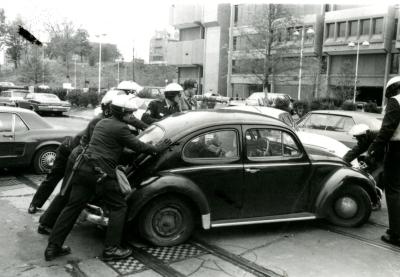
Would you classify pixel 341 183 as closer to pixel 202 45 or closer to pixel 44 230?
pixel 44 230

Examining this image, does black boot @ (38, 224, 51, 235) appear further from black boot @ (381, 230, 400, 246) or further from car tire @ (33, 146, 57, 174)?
black boot @ (381, 230, 400, 246)

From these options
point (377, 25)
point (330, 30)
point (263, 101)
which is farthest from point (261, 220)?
point (330, 30)

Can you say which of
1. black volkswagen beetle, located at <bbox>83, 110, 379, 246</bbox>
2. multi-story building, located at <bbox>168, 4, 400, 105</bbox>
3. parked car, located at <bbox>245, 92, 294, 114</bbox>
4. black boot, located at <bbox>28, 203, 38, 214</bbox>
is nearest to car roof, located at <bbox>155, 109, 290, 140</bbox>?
black volkswagen beetle, located at <bbox>83, 110, 379, 246</bbox>

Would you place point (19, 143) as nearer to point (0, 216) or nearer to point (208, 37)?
point (0, 216)

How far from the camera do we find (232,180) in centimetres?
541

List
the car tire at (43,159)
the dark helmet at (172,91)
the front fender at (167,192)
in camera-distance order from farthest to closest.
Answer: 1. the car tire at (43,159)
2. the dark helmet at (172,91)
3. the front fender at (167,192)

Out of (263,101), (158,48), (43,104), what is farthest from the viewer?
(158,48)

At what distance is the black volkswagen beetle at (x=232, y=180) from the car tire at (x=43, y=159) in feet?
12.7

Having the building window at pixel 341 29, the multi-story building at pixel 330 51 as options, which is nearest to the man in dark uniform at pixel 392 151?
the multi-story building at pixel 330 51

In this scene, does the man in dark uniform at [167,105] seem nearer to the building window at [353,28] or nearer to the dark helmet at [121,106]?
the dark helmet at [121,106]

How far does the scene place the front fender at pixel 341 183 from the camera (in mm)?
5820

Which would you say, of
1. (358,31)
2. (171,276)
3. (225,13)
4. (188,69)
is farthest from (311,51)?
(171,276)

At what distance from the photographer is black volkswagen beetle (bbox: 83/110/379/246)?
5172mm

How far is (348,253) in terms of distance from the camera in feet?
16.9
